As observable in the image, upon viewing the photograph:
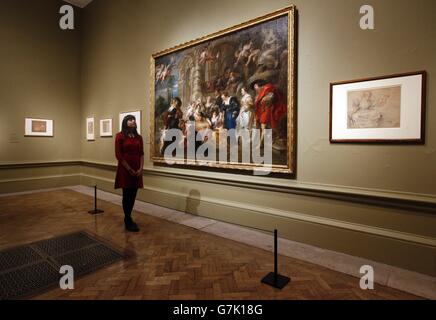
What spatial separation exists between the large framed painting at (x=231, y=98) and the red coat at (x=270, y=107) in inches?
0.6

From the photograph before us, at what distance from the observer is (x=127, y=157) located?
4.24 metres

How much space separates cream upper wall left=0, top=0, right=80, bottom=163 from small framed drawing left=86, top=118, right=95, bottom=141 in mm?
492

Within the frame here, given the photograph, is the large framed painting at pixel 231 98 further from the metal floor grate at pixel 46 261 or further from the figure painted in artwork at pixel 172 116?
the metal floor grate at pixel 46 261

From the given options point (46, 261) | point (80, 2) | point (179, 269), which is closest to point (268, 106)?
point (179, 269)

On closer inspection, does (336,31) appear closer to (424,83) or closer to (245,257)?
(424,83)

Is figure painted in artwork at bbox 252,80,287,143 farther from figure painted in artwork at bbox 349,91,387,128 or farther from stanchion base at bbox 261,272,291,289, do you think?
stanchion base at bbox 261,272,291,289

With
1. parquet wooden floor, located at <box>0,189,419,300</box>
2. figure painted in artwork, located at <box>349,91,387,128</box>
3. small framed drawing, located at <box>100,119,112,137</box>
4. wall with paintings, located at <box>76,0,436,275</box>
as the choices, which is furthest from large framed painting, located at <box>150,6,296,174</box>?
small framed drawing, located at <box>100,119,112,137</box>

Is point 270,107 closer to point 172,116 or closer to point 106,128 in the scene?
point 172,116

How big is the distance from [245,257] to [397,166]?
7.01 feet

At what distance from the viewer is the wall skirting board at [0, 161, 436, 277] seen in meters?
2.98

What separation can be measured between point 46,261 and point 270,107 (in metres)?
3.70

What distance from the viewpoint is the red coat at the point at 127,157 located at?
4.18 meters

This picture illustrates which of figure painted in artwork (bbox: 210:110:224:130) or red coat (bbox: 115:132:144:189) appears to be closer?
red coat (bbox: 115:132:144:189)
